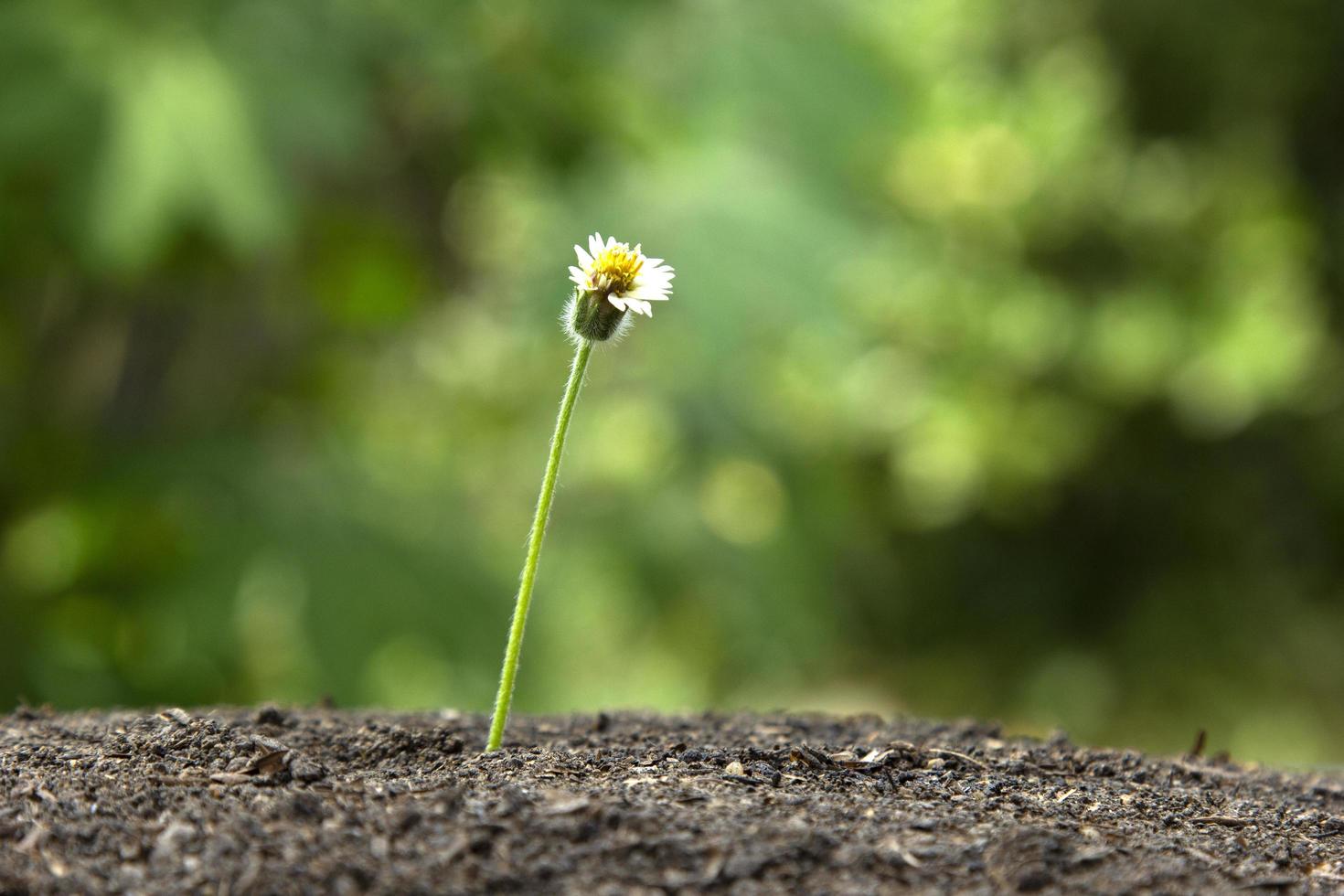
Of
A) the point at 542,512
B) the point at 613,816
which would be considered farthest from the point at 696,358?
the point at 613,816

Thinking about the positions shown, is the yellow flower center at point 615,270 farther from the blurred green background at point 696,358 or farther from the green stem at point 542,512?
the blurred green background at point 696,358

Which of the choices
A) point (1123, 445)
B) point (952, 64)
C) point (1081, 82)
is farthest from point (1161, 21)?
point (1123, 445)

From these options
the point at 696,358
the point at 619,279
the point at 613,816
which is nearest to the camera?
the point at 613,816

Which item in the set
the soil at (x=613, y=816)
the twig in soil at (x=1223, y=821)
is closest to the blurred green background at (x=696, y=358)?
the soil at (x=613, y=816)

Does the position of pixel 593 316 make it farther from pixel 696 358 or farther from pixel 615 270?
pixel 696 358

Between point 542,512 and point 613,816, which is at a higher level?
point 542,512

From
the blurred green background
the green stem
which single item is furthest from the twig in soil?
the blurred green background
